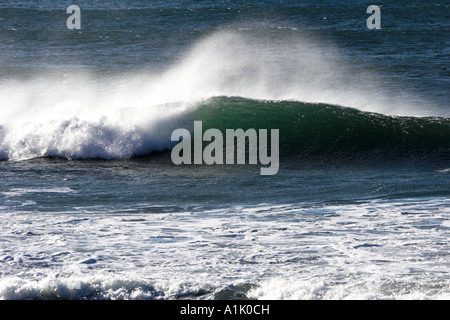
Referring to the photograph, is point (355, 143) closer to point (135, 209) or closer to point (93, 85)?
point (135, 209)

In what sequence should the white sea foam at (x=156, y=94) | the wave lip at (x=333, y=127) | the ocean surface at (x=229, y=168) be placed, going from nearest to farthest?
1. the ocean surface at (x=229, y=168)
2. the wave lip at (x=333, y=127)
3. the white sea foam at (x=156, y=94)

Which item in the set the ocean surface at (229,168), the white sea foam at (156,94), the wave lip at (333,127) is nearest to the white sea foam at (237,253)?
the ocean surface at (229,168)

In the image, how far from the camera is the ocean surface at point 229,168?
6707 millimetres

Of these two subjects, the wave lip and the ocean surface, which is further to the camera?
the wave lip

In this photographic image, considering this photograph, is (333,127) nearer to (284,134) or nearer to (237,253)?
(284,134)

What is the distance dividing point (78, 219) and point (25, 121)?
6417mm

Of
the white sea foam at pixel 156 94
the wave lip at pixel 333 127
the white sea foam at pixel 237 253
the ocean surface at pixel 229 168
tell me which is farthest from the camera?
the white sea foam at pixel 156 94

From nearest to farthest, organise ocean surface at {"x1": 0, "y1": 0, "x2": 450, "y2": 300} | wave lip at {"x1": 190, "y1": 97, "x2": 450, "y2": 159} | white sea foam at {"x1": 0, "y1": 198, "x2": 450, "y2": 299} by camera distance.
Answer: white sea foam at {"x1": 0, "y1": 198, "x2": 450, "y2": 299}
ocean surface at {"x1": 0, "y1": 0, "x2": 450, "y2": 300}
wave lip at {"x1": 190, "y1": 97, "x2": 450, "y2": 159}

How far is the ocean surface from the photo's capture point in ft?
22.0

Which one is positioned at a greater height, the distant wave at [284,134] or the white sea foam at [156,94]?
the white sea foam at [156,94]

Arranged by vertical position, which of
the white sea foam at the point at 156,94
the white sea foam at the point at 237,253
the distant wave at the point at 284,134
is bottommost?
the white sea foam at the point at 237,253

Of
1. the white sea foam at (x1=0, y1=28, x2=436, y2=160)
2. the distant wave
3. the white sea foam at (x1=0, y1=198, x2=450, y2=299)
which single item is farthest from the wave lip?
the white sea foam at (x1=0, y1=198, x2=450, y2=299)

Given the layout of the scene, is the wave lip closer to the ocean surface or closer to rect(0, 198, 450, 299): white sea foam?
A: the ocean surface

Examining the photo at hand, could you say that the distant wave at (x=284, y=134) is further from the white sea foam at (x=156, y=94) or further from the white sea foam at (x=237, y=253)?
the white sea foam at (x=237, y=253)
